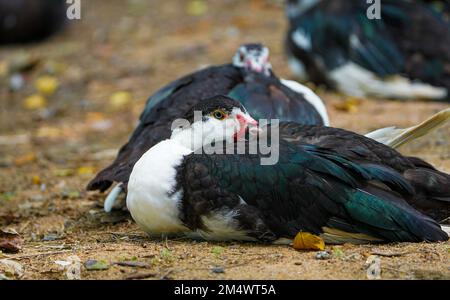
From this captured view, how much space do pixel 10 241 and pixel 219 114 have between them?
49.9 inches

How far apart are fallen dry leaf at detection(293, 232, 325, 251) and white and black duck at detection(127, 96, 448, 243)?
7 centimetres

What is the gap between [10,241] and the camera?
4.52 m

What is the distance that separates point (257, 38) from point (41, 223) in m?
5.90

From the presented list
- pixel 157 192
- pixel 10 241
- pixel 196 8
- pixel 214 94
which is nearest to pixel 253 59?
pixel 214 94

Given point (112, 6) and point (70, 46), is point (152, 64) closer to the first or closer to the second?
point (70, 46)

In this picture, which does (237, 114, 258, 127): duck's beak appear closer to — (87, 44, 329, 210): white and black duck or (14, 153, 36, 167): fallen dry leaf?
(87, 44, 329, 210): white and black duck

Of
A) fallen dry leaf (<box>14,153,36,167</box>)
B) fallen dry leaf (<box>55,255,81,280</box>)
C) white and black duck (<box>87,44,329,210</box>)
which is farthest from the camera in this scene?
fallen dry leaf (<box>14,153,36,167</box>)

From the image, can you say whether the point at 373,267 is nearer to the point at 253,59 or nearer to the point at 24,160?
the point at 253,59

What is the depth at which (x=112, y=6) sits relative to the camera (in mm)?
13352

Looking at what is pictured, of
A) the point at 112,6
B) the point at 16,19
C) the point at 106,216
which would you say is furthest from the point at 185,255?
the point at 112,6

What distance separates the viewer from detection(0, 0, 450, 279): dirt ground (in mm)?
3969

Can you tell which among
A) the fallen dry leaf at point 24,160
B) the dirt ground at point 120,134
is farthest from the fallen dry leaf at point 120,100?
the fallen dry leaf at point 24,160

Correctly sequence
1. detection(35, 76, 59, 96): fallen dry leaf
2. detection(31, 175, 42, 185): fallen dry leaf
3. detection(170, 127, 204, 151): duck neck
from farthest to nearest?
detection(35, 76, 59, 96): fallen dry leaf, detection(31, 175, 42, 185): fallen dry leaf, detection(170, 127, 204, 151): duck neck
